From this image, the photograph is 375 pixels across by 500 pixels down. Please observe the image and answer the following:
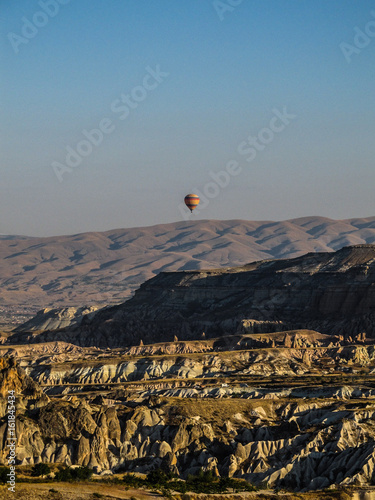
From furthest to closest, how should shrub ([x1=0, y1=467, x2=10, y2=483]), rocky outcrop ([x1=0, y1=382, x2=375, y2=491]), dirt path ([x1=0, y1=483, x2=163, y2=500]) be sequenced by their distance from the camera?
1. rocky outcrop ([x1=0, y1=382, x2=375, y2=491])
2. shrub ([x1=0, y1=467, x2=10, y2=483])
3. dirt path ([x1=0, y1=483, x2=163, y2=500])

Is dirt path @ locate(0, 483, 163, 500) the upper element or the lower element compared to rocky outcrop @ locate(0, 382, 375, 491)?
lower

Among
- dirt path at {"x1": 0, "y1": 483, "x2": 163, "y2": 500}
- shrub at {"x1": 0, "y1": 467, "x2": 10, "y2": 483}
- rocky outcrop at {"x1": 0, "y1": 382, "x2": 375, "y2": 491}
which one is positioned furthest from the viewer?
rocky outcrop at {"x1": 0, "y1": 382, "x2": 375, "y2": 491}

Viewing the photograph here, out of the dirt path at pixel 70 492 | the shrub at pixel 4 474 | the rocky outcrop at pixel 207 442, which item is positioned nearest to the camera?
the dirt path at pixel 70 492

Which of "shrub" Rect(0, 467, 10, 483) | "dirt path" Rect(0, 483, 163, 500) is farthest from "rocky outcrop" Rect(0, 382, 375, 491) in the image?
"dirt path" Rect(0, 483, 163, 500)

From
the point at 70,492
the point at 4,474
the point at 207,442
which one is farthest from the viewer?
the point at 207,442

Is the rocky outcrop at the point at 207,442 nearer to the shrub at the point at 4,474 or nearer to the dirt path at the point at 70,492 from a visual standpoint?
the shrub at the point at 4,474

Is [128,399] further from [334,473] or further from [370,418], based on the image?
[334,473]

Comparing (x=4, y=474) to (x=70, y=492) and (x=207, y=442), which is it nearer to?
(x=70, y=492)

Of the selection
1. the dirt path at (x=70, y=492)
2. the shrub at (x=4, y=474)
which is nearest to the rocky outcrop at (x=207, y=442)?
the shrub at (x=4, y=474)

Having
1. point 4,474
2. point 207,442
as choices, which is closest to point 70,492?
point 4,474

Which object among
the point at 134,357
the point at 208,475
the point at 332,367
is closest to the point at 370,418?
the point at 208,475

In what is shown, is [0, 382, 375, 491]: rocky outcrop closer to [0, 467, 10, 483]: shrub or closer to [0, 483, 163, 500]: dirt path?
[0, 467, 10, 483]: shrub
